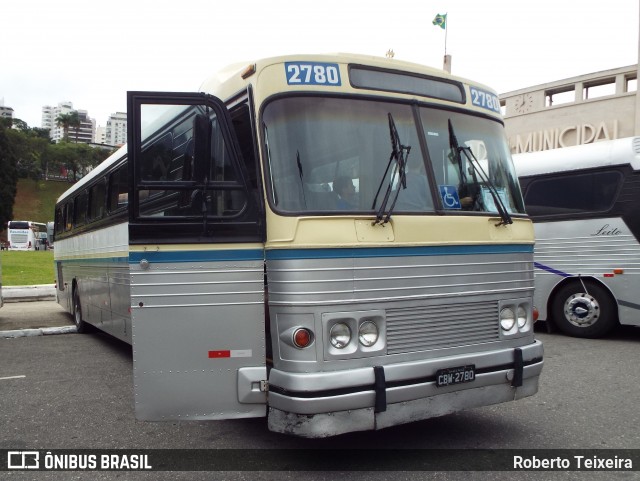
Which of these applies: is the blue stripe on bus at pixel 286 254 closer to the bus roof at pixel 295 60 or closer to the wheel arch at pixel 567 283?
the bus roof at pixel 295 60

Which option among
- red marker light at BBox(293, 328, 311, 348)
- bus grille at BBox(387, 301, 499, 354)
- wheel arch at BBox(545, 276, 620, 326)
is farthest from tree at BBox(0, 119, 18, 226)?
bus grille at BBox(387, 301, 499, 354)

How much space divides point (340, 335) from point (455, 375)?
3.30 feet

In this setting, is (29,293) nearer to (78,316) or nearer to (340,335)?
(78,316)

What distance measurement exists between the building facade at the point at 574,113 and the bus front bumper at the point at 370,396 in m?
27.8

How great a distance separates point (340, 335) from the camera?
14.2ft

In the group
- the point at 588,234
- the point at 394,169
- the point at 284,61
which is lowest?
the point at 588,234

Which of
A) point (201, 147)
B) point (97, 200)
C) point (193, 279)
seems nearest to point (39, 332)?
point (97, 200)

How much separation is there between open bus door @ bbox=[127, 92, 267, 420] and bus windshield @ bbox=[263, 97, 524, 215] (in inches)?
13.6

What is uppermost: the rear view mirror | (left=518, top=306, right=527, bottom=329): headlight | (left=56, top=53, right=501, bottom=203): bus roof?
(left=56, top=53, right=501, bottom=203): bus roof

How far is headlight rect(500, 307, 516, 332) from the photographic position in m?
5.09

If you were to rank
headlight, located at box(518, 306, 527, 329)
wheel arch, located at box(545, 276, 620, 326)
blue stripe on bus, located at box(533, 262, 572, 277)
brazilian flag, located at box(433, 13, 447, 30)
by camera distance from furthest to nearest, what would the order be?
brazilian flag, located at box(433, 13, 447, 30)
blue stripe on bus, located at box(533, 262, 572, 277)
wheel arch, located at box(545, 276, 620, 326)
headlight, located at box(518, 306, 527, 329)

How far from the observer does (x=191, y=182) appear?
14.7 ft

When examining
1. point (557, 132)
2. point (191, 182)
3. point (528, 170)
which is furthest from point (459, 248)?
point (557, 132)

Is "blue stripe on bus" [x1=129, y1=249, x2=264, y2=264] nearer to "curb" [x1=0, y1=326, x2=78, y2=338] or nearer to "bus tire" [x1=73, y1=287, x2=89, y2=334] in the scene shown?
"bus tire" [x1=73, y1=287, x2=89, y2=334]
